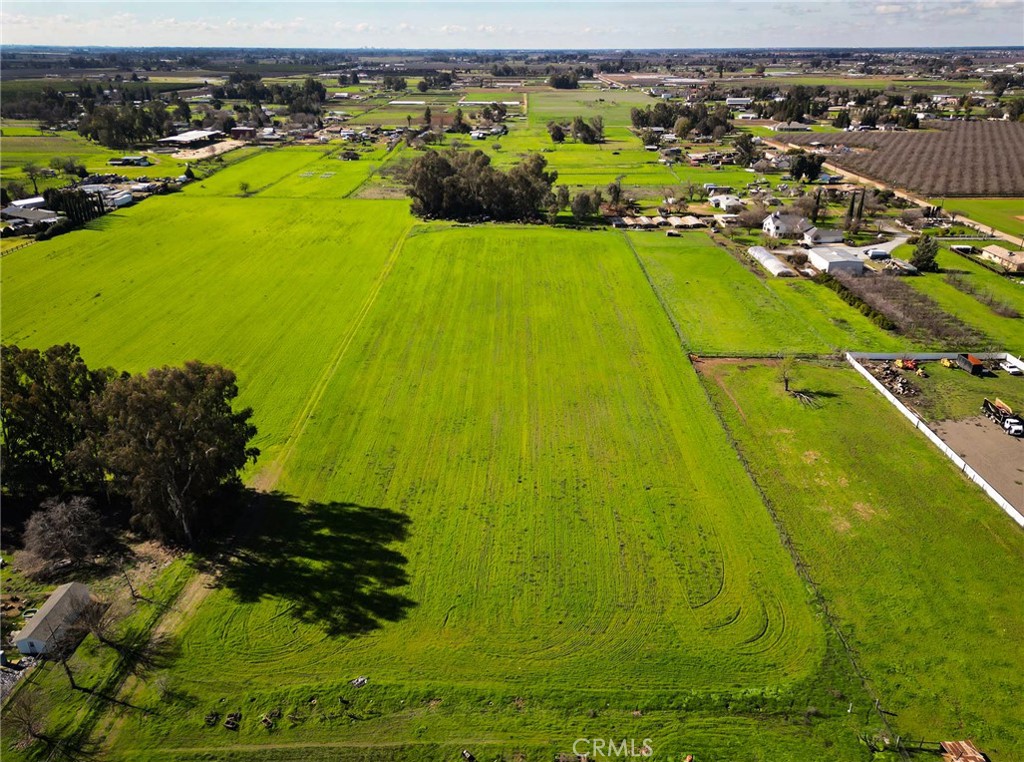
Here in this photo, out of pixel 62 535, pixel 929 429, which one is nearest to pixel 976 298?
pixel 929 429

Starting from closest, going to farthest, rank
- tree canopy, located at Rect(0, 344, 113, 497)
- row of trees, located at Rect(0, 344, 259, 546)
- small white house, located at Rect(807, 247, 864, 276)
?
row of trees, located at Rect(0, 344, 259, 546) < tree canopy, located at Rect(0, 344, 113, 497) < small white house, located at Rect(807, 247, 864, 276)

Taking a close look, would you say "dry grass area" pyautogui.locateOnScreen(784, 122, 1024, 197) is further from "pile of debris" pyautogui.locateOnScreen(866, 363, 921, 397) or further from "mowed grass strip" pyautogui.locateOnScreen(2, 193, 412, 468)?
"mowed grass strip" pyautogui.locateOnScreen(2, 193, 412, 468)

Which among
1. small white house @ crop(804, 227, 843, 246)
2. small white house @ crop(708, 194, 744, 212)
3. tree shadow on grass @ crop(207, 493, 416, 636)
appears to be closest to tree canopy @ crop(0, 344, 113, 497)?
tree shadow on grass @ crop(207, 493, 416, 636)

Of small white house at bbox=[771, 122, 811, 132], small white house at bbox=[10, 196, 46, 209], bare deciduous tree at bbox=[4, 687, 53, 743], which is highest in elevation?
small white house at bbox=[771, 122, 811, 132]

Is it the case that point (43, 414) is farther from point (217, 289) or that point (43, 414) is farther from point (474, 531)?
point (217, 289)

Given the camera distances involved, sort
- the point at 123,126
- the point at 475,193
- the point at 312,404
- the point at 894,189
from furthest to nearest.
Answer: the point at 123,126, the point at 894,189, the point at 475,193, the point at 312,404
